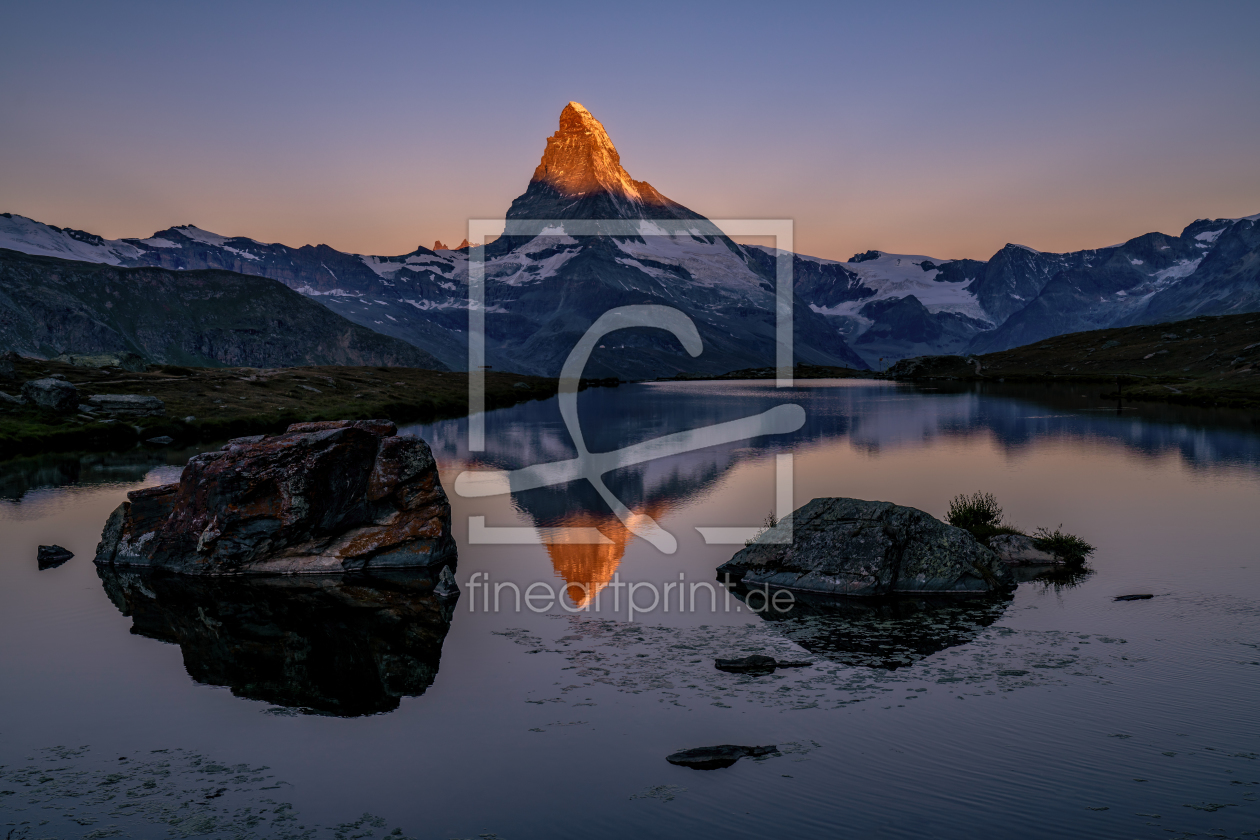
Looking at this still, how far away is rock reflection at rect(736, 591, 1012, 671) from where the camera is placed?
2430 centimetres

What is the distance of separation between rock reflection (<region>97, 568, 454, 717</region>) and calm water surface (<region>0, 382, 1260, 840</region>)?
14 cm

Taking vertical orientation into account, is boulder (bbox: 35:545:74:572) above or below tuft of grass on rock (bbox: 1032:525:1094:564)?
below

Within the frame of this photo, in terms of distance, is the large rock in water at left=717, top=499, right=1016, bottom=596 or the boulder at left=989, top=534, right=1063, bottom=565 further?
the boulder at left=989, top=534, right=1063, bottom=565

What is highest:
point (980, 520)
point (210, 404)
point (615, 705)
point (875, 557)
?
point (210, 404)

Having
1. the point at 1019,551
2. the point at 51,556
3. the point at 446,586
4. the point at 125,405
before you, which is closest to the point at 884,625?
the point at 1019,551

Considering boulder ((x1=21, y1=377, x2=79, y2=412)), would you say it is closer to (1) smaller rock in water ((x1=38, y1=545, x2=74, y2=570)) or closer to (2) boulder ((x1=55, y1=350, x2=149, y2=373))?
(2) boulder ((x1=55, y1=350, x2=149, y2=373))

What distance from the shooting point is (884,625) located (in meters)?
26.8

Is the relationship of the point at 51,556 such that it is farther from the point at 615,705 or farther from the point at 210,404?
the point at 210,404

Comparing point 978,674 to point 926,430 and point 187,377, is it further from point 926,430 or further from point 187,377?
point 187,377

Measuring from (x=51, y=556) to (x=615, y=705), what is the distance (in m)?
31.4

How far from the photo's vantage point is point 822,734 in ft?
62.1

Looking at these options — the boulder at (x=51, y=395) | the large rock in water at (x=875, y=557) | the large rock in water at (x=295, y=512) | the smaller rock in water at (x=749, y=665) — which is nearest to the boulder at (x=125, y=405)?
the boulder at (x=51, y=395)

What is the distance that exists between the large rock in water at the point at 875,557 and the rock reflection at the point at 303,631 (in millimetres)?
13133

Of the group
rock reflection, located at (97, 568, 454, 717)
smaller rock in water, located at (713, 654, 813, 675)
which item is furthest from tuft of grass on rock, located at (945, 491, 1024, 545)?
rock reflection, located at (97, 568, 454, 717)
